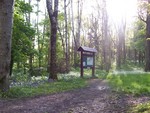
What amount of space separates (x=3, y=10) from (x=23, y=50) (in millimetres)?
9726

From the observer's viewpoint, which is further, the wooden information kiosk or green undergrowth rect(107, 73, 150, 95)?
the wooden information kiosk

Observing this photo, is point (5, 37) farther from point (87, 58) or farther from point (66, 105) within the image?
point (87, 58)

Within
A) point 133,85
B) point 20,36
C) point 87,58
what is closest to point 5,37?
point 133,85

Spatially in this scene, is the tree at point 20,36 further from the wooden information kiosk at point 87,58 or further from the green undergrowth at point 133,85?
the green undergrowth at point 133,85

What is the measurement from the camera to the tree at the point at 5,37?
9648 millimetres

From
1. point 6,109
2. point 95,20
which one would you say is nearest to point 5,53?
point 6,109

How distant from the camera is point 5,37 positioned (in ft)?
32.1

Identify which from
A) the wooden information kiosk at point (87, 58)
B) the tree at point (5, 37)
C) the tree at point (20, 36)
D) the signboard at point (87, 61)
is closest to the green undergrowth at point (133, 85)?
the tree at point (5, 37)

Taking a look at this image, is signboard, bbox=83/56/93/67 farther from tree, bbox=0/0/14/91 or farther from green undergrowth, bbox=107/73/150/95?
tree, bbox=0/0/14/91

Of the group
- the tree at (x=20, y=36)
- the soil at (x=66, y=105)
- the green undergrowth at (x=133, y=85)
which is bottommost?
the soil at (x=66, y=105)

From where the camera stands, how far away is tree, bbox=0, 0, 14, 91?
965cm

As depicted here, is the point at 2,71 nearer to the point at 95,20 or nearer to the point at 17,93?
the point at 17,93

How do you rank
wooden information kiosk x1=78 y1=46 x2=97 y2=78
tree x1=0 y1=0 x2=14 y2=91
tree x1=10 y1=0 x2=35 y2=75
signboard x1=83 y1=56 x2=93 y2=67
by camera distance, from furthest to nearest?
signboard x1=83 y1=56 x2=93 y2=67 → wooden information kiosk x1=78 y1=46 x2=97 y2=78 → tree x1=10 y1=0 x2=35 y2=75 → tree x1=0 y1=0 x2=14 y2=91

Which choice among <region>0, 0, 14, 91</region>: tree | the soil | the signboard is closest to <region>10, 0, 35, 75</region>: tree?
the signboard
